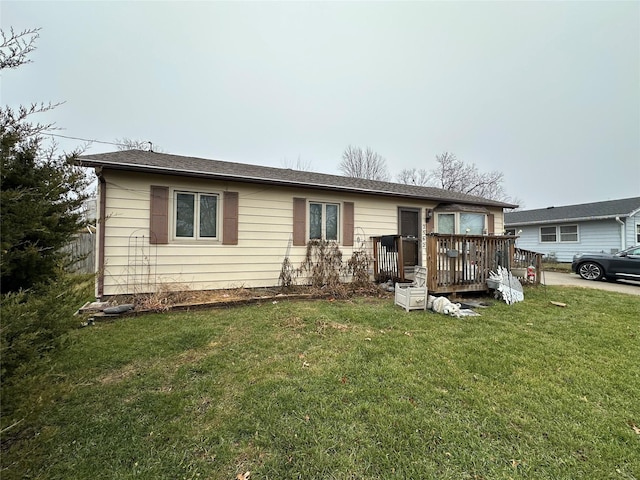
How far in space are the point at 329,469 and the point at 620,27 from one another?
15.8 meters

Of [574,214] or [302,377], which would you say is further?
[574,214]

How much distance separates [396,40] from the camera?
1122 centimetres

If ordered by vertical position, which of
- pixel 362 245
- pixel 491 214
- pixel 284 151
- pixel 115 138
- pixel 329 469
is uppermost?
pixel 284 151

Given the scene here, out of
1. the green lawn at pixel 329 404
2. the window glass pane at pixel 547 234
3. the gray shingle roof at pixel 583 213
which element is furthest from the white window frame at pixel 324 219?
the window glass pane at pixel 547 234

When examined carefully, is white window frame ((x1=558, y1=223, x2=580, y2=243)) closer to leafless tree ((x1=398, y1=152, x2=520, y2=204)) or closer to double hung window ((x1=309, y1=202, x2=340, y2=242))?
leafless tree ((x1=398, y1=152, x2=520, y2=204))

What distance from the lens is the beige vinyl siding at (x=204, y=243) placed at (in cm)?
564

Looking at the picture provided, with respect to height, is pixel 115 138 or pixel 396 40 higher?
pixel 396 40

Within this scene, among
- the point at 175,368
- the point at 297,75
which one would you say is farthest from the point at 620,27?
the point at 175,368

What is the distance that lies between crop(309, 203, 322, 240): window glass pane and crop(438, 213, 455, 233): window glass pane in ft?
14.2

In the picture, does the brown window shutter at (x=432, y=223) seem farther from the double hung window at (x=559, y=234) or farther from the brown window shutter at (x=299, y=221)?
the double hung window at (x=559, y=234)

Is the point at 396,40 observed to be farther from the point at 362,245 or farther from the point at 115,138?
the point at 115,138

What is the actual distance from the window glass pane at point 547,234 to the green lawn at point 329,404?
49.3 feet

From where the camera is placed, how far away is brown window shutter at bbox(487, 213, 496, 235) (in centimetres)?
995

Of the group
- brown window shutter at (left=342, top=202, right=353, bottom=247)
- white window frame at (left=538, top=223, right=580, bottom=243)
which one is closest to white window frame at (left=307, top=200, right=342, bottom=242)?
brown window shutter at (left=342, top=202, right=353, bottom=247)
